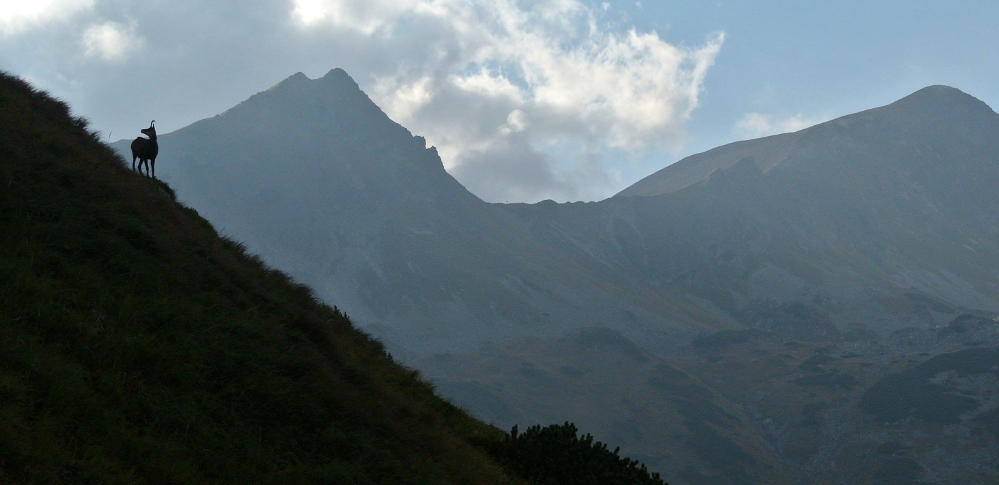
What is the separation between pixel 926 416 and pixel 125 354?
664 feet

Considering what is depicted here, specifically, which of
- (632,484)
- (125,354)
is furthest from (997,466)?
(125,354)

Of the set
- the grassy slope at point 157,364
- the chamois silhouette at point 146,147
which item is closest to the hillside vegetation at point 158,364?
the grassy slope at point 157,364

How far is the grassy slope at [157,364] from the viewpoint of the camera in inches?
341

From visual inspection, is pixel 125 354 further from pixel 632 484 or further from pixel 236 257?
pixel 632 484

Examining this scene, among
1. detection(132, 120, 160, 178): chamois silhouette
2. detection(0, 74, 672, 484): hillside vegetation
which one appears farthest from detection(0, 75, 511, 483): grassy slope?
detection(132, 120, 160, 178): chamois silhouette

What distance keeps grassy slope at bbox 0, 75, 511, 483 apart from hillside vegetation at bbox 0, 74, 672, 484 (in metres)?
0.03

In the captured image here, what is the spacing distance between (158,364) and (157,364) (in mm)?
17

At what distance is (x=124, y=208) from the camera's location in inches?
555

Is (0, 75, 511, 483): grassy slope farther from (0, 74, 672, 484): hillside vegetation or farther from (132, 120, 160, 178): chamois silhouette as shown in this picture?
(132, 120, 160, 178): chamois silhouette

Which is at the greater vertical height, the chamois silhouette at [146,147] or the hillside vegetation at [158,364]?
the chamois silhouette at [146,147]

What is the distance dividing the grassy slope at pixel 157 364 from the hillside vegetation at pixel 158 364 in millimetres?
26

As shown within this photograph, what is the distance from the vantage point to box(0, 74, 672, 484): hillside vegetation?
866 cm

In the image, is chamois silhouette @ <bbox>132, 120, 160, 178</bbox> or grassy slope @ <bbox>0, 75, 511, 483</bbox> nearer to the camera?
grassy slope @ <bbox>0, 75, 511, 483</bbox>

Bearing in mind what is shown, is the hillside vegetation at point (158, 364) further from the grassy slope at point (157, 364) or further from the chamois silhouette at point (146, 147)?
the chamois silhouette at point (146, 147)
